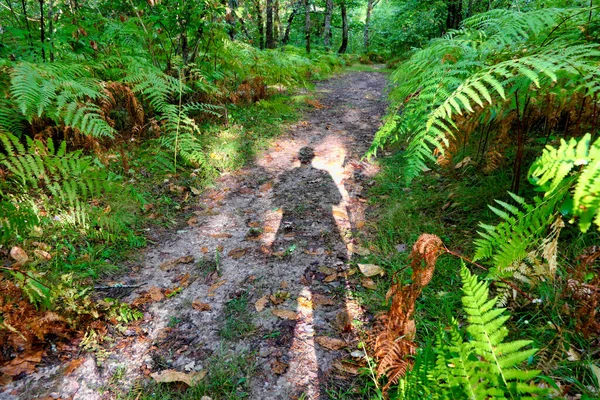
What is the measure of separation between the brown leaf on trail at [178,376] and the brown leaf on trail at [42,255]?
1.44m

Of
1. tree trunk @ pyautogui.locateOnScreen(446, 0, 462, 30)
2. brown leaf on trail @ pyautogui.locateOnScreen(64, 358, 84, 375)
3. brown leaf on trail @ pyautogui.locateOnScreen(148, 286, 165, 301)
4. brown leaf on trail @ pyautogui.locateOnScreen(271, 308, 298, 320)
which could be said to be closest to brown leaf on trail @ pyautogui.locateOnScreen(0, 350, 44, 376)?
brown leaf on trail @ pyautogui.locateOnScreen(64, 358, 84, 375)

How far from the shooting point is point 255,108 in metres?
6.25

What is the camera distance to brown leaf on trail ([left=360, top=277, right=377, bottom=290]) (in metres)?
2.40

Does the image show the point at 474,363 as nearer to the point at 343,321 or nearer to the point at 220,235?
the point at 343,321

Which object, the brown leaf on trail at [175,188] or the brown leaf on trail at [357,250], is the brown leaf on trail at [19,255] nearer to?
the brown leaf on trail at [175,188]

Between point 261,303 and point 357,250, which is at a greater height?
point 357,250

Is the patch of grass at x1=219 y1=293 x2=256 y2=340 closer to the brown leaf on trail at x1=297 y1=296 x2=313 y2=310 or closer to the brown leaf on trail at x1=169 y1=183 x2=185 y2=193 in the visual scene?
the brown leaf on trail at x1=297 y1=296 x2=313 y2=310

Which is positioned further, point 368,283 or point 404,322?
point 368,283

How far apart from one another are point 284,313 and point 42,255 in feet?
6.59

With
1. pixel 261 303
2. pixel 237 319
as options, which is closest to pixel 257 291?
pixel 261 303

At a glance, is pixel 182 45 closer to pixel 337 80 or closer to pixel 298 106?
pixel 298 106

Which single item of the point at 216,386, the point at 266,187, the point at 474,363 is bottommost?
the point at 216,386

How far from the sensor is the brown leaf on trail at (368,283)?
240 cm

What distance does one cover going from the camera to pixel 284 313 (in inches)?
90.0
